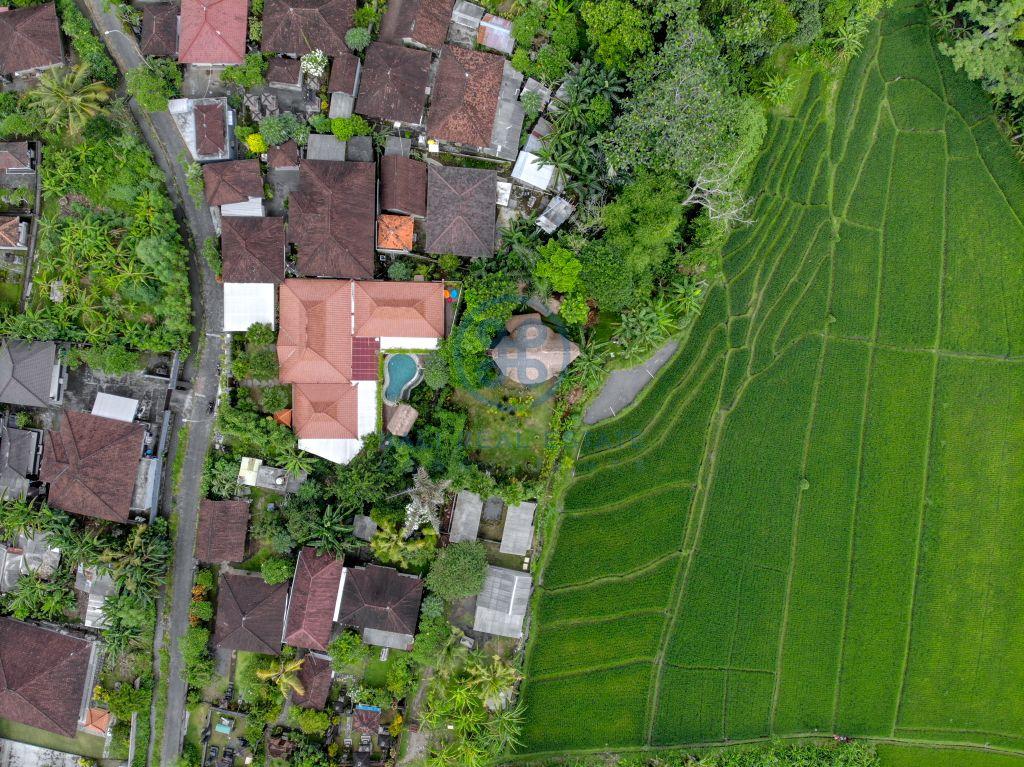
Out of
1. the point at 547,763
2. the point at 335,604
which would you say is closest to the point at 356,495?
the point at 335,604

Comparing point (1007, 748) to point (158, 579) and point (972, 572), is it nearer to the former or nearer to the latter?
point (972, 572)

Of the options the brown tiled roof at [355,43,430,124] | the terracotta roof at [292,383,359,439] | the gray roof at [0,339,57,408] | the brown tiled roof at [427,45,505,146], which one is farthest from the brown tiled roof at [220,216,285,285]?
the gray roof at [0,339,57,408]

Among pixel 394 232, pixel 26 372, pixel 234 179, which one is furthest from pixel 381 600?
pixel 234 179

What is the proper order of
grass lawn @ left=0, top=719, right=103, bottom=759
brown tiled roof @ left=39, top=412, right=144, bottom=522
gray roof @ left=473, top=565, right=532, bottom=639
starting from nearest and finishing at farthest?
brown tiled roof @ left=39, top=412, right=144, bottom=522 → gray roof @ left=473, top=565, right=532, bottom=639 → grass lawn @ left=0, top=719, right=103, bottom=759

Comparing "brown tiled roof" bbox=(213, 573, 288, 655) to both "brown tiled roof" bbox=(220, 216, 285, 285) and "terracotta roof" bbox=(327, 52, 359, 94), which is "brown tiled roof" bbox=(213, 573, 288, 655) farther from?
"terracotta roof" bbox=(327, 52, 359, 94)

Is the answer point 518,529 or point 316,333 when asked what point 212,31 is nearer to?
point 316,333

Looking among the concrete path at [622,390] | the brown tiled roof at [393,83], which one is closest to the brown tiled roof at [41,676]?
the concrete path at [622,390]
